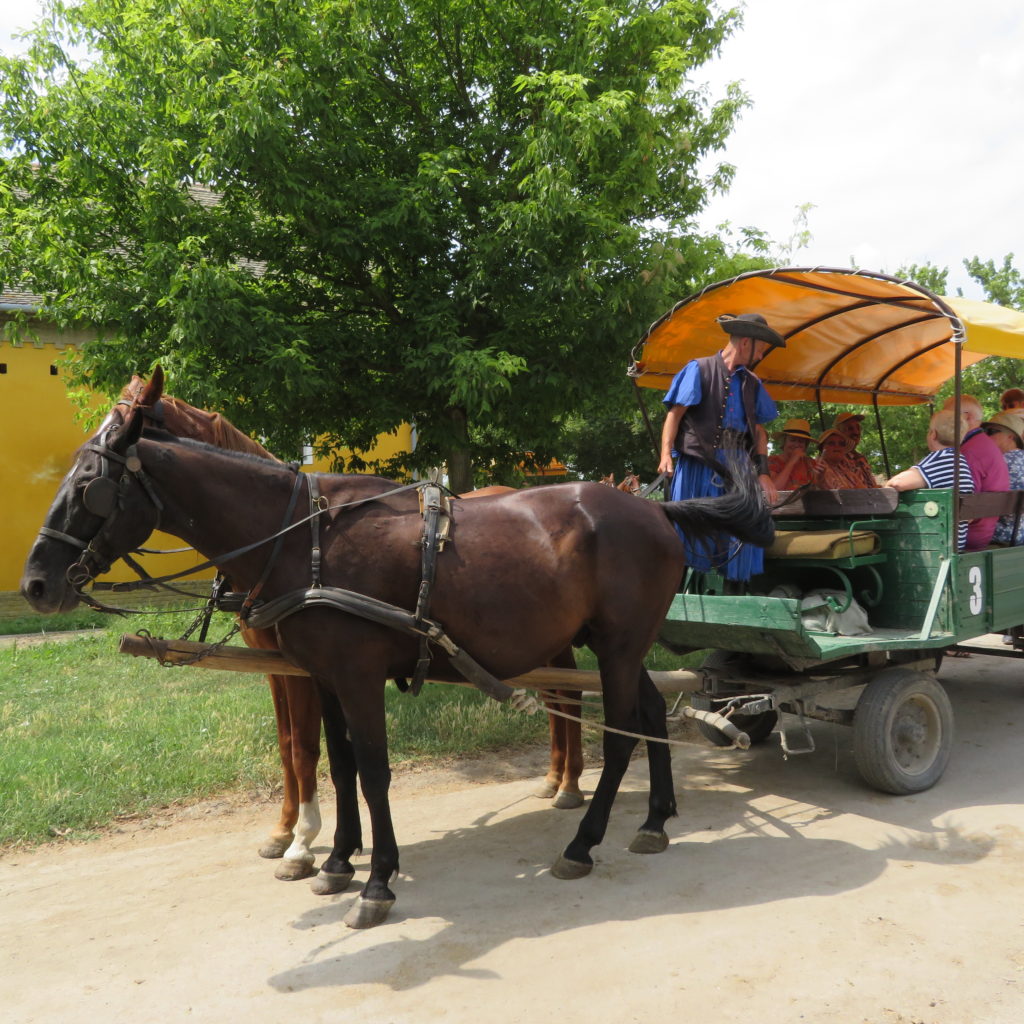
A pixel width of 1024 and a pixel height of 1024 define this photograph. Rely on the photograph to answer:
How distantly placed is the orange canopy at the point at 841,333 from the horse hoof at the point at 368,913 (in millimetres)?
3417

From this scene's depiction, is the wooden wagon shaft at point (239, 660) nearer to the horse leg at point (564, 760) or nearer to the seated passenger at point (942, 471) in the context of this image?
the horse leg at point (564, 760)

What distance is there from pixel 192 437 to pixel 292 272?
298 centimetres

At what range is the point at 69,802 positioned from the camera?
435 centimetres

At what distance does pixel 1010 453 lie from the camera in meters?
5.65

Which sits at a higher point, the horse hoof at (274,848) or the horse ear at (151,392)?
the horse ear at (151,392)

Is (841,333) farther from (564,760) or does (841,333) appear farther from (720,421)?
(564,760)

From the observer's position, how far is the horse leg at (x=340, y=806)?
3506mm

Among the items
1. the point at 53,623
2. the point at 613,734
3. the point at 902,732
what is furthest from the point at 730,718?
the point at 53,623

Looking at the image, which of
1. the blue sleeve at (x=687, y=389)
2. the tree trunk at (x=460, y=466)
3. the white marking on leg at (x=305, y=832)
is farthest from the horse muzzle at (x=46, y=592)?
the tree trunk at (x=460, y=466)

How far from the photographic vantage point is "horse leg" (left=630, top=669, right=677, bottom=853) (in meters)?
3.81

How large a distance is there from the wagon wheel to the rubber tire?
718mm

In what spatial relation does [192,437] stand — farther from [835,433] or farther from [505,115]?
[835,433]

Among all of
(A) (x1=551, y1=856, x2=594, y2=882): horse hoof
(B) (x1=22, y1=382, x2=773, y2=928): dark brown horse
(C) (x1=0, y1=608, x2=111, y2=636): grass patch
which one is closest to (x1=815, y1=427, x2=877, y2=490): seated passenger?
(B) (x1=22, y1=382, x2=773, y2=928): dark brown horse

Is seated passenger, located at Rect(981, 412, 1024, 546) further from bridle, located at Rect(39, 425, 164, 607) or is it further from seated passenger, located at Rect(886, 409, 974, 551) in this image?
bridle, located at Rect(39, 425, 164, 607)
